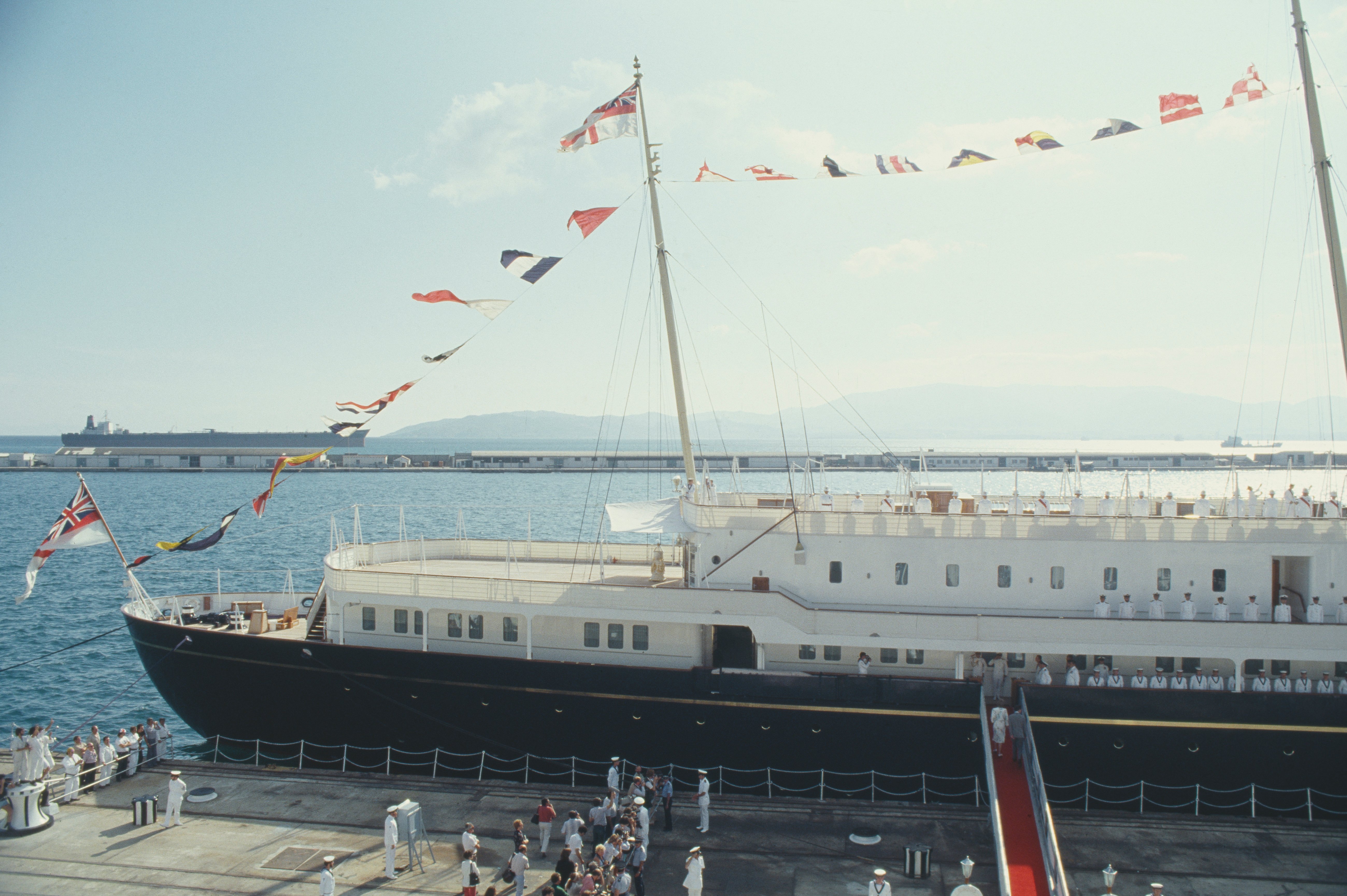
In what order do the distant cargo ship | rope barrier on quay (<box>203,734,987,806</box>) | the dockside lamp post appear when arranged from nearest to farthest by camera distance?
the dockside lamp post
rope barrier on quay (<box>203,734,987,806</box>)
the distant cargo ship

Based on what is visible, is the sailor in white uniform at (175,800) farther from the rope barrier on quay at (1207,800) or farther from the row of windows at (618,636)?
the rope barrier on quay at (1207,800)

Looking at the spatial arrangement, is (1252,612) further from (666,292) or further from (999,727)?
(666,292)

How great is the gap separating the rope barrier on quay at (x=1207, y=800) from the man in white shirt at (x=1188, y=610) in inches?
122

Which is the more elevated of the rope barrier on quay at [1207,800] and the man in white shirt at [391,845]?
the man in white shirt at [391,845]

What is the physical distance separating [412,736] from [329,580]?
4101 millimetres

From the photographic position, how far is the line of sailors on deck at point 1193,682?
50.3ft

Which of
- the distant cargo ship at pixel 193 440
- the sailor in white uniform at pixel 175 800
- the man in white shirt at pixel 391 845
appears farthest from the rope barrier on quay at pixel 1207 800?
the distant cargo ship at pixel 193 440

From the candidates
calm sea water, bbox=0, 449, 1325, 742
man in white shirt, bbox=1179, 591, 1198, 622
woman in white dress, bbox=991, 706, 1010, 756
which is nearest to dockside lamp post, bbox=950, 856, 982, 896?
woman in white dress, bbox=991, 706, 1010, 756

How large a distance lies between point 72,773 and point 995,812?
17.0m

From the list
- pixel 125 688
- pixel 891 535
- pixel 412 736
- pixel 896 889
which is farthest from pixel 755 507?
pixel 125 688

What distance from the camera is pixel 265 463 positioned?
139375 mm

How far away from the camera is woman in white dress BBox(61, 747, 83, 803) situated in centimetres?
1545

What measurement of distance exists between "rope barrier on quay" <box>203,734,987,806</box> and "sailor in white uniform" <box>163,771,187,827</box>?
261cm

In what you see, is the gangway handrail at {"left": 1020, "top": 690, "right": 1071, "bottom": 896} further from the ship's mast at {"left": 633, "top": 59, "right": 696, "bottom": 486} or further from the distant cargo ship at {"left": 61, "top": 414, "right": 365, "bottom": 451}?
the distant cargo ship at {"left": 61, "top": 414, "right": 365, "bottom": 451}
